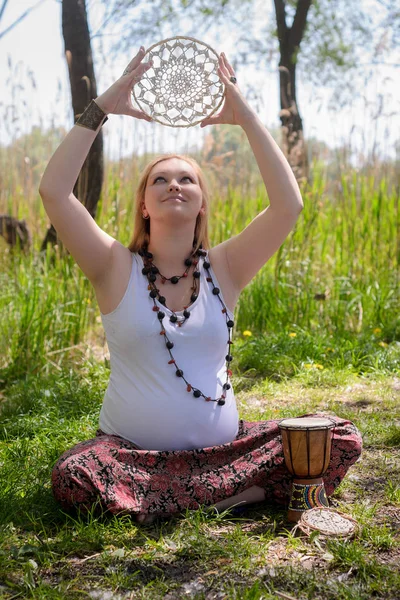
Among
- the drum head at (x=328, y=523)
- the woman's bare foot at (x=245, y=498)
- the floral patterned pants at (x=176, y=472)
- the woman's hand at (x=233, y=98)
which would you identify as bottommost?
the woman's bare foot at (x=245, y=498)

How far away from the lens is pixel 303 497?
7.57 feet

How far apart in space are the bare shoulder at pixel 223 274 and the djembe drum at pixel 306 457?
57cm

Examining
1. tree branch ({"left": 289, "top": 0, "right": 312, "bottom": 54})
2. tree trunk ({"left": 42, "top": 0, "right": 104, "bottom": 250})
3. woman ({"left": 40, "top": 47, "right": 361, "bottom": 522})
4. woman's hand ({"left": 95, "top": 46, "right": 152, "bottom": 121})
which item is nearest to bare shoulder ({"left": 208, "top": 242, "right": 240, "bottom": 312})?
woman ({"left": 40, "top": 47, "right": 361, "bottom": 522})

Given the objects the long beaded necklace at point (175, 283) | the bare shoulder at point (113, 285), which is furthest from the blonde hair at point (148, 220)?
the bare shoulder at point (113, 285)

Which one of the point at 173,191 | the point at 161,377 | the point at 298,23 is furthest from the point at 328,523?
the point at 298,23

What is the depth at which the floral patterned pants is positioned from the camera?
88.5 inches

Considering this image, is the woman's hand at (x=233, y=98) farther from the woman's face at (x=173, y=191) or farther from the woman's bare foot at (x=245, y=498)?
the woman's bare foot at (x=245, y=498)

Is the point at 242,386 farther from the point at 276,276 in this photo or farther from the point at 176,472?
the point at 176,472

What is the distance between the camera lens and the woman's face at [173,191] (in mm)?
2518

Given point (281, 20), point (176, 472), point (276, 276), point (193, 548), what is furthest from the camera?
point (281, 20)

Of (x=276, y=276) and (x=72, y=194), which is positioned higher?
(x=72, y=194)

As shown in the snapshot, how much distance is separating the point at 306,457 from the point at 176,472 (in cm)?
46

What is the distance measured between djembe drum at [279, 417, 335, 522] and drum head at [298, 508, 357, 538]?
6 centimetres

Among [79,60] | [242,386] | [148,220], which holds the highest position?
[79,60]
